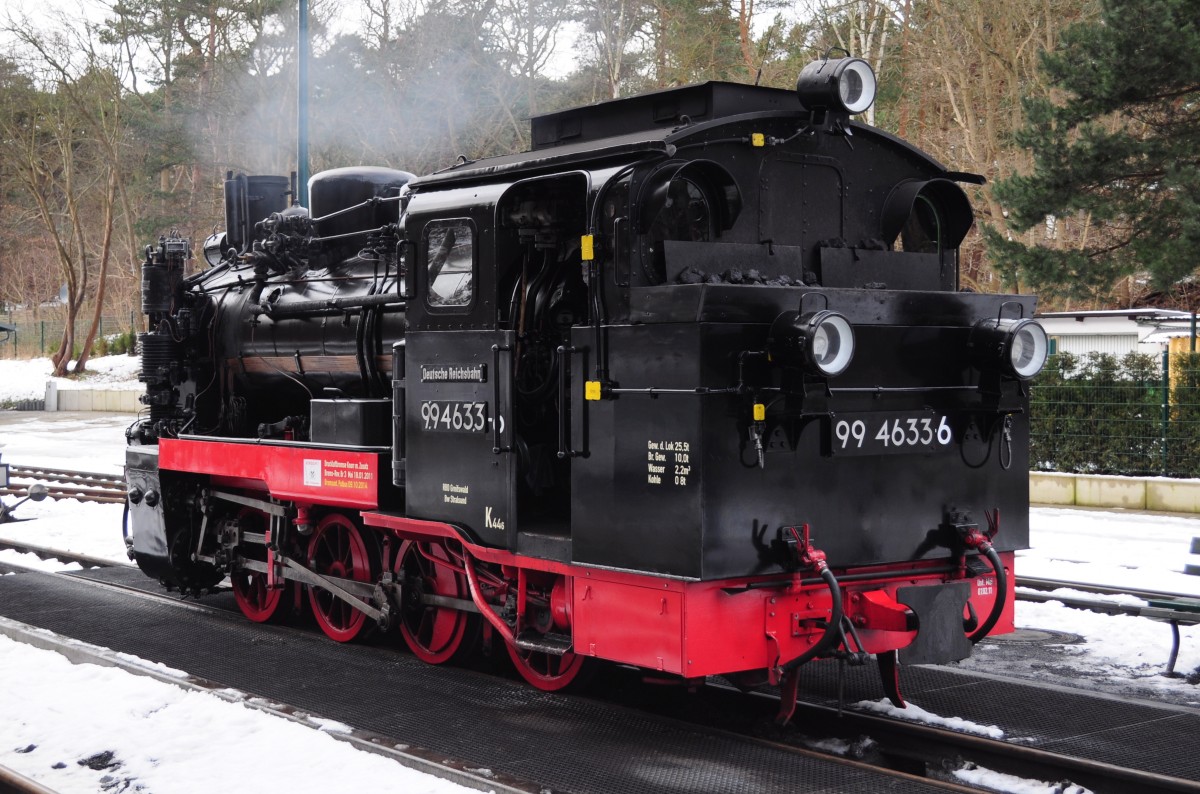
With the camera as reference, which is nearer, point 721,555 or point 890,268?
point 721,555

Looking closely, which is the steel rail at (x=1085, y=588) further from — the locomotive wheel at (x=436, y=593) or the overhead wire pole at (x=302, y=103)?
the overhead wire pole at (x=302, y=103)

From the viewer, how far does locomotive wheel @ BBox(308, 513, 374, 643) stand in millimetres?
8117

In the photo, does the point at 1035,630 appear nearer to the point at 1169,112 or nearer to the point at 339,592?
the point at 339,592

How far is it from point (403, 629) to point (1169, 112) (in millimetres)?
12744

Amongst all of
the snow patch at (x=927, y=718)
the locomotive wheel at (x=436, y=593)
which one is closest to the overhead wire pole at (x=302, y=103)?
the locomotive wheel at (x=436, y=593)

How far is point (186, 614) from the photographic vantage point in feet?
32.1

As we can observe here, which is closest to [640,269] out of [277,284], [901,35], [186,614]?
[277,284]

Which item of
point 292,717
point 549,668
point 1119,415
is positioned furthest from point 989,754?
point 1119,415

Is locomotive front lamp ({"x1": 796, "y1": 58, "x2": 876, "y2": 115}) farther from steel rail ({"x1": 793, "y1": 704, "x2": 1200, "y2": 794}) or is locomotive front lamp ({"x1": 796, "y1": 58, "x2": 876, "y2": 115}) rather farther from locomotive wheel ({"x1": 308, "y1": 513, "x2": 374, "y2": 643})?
locomotive wheel ({"x1": 308, "y1": 513, "x2": 374, "y2": 643})

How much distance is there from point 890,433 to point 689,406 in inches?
46.0

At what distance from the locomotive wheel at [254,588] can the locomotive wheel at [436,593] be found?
5.81ft

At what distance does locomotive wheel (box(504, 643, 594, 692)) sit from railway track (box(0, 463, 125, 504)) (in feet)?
35.4

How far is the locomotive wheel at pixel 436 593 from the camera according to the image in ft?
24.3

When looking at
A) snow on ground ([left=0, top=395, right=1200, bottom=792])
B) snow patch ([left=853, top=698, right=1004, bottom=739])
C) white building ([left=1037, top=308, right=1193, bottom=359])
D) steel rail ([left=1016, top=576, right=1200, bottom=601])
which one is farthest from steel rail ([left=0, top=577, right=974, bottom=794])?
white building ([left=1037, top=308, right=1193, bottom=359])
